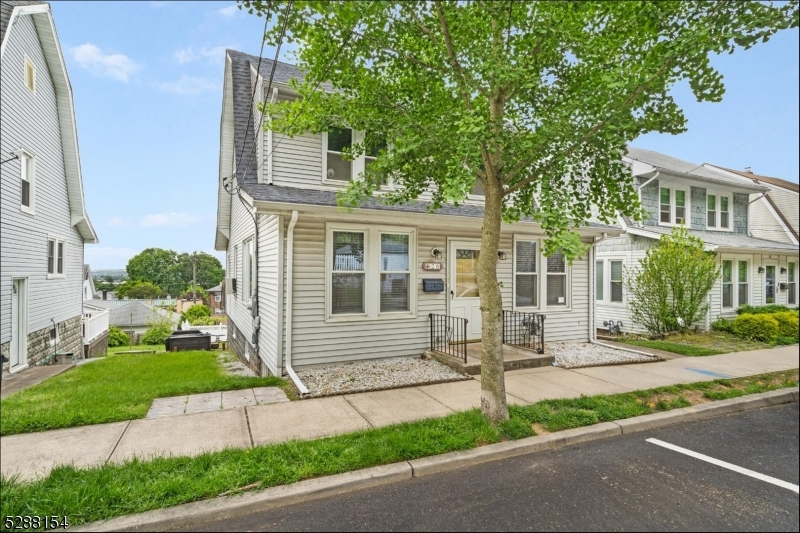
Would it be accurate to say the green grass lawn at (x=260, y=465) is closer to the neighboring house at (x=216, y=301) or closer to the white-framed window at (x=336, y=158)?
the white-framed window at (x=336, y=158)

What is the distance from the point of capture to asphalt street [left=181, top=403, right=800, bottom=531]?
102 inches

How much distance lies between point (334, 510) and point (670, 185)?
14.6 metres

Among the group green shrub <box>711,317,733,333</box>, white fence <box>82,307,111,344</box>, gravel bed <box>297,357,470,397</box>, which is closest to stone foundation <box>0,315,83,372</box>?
white fence <box>82,307,111,344</box>

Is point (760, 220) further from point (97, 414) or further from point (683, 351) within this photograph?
point (97, 414)

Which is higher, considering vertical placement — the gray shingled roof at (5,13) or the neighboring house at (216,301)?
the gray shingled roof at (5,13)

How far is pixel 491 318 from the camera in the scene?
13.9 ft

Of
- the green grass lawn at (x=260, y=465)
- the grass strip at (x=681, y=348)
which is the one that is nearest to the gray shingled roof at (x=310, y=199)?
the green grass lawn at (x=260, y=465)

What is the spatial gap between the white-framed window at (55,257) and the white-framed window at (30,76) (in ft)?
12.4

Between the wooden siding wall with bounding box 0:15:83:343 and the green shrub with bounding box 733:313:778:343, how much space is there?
1566cm

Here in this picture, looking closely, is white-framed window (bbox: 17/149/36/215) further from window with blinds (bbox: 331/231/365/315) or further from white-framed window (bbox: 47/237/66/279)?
window with blinds (bbox: 331/231/365/315)

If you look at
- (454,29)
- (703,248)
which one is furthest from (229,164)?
(703,248)

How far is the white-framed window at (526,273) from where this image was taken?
8461mm

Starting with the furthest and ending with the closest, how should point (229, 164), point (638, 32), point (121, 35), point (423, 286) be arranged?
point (229, 164) → point (423, 286) → point (638, 32) → point (121, 35)

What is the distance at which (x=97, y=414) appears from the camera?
171 inches
